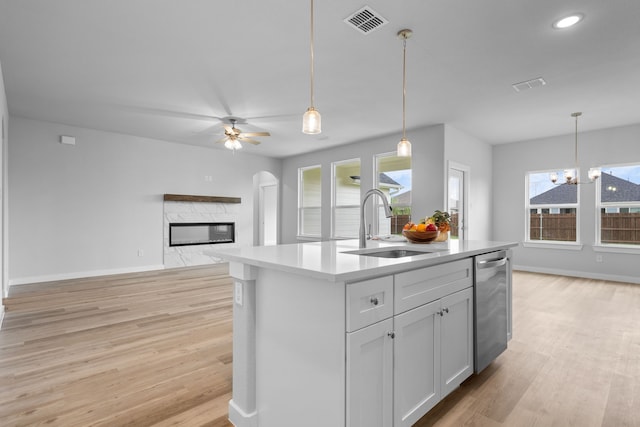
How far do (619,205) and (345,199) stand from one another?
16.3 feet

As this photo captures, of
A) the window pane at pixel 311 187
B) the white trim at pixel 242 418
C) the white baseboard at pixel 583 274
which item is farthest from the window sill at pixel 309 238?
the white trim at pixel 242 418

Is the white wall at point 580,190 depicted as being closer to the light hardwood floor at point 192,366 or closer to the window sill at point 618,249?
the window sill at point 618,249

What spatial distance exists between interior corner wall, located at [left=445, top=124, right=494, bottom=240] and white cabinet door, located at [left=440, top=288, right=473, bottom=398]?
12.7ft

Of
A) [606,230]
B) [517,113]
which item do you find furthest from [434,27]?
[606,230]

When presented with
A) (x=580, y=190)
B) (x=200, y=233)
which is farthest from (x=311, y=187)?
(x=580, y=190)

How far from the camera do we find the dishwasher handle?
215 centimetres

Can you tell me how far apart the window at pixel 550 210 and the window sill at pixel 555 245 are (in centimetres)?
10

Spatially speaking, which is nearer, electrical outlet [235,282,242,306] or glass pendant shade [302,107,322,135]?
electrical outlet [235,282,242,306]

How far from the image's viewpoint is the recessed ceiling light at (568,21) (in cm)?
248

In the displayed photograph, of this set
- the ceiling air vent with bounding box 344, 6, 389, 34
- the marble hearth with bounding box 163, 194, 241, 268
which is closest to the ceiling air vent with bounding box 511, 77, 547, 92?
the ceiling air vent with bounding box 344, 6, 389, 34

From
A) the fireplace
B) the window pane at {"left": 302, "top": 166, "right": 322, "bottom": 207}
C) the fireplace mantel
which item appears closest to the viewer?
the fireplace mantel

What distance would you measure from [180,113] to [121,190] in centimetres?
234

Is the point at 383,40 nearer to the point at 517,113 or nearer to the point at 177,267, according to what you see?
the point at 517,113

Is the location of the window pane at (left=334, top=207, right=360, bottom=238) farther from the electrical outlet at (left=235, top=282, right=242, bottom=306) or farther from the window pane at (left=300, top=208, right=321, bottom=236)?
the electrical outlet at (left=235, top=282, right=242, bottom=306)
